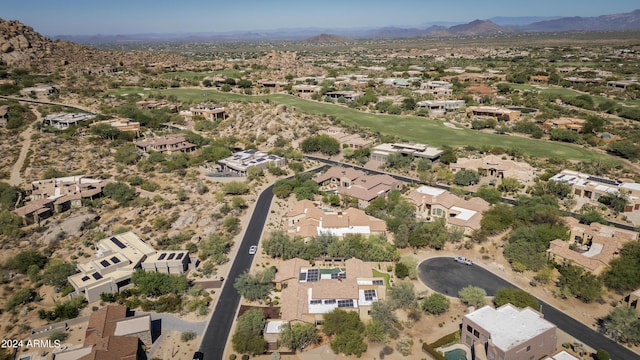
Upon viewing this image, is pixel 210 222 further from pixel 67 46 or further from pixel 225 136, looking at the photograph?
pixel 67 46

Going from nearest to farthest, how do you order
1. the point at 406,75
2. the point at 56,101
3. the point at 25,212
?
the point at 25,212, the point at 56,101, the point at 406,75

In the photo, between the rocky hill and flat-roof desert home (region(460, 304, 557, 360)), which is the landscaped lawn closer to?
the rocky hill

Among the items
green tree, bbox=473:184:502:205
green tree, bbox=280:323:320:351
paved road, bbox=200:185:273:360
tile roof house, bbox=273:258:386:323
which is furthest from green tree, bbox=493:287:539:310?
paved road, bbox=200:185:273:360

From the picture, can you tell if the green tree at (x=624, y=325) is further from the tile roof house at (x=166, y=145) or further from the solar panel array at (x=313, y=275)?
the tile roof house at (x=166, y=145)

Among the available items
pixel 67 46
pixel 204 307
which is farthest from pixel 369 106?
pixel 67 46

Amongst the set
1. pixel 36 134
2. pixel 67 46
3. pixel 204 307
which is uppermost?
pixel 67 46
